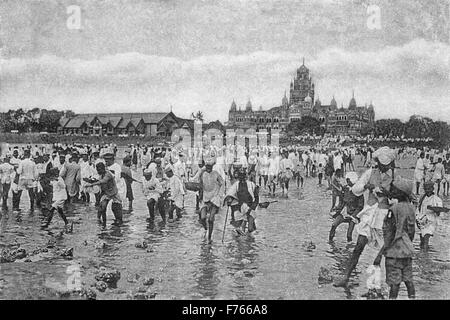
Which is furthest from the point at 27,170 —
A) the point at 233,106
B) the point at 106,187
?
the point at 233,106

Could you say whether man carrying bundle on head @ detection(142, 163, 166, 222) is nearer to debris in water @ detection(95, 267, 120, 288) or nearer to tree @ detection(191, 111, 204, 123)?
tree @ detection(191, 111, 204, 123)

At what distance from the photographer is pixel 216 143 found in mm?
9289

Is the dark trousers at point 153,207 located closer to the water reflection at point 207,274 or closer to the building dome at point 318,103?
the water reflection at point 207,274

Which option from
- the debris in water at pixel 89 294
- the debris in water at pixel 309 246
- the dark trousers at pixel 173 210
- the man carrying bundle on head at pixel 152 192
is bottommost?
the debris in water at pixel 89 294

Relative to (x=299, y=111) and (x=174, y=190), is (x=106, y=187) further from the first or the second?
(x=299, y=111)

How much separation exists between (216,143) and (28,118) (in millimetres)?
3566

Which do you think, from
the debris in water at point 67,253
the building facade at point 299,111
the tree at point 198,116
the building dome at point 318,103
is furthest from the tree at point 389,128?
the debris in water at point 67,253

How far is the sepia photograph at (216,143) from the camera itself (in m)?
6.34

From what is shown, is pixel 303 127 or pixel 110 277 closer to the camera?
pixel 110 277

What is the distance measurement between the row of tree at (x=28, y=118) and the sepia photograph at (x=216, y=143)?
0.04 m

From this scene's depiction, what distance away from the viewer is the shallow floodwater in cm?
616

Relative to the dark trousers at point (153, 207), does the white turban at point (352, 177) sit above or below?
above

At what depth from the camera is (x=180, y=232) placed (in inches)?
321
